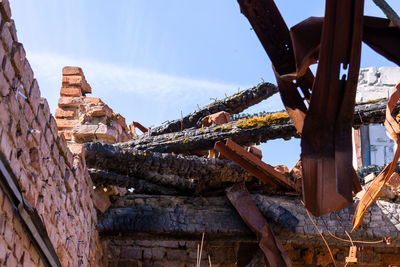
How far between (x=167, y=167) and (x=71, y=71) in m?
3.25

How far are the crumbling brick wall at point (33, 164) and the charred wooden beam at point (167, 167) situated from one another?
56 cm

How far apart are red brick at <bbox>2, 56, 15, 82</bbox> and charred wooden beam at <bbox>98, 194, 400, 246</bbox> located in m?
2.95

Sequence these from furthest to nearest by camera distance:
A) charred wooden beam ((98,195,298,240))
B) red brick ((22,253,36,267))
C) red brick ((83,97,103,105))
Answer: red brick ((83,97,103,105)) < charred wooden beam ((98,195,298,240)) < red brick ((22,253,36,267))

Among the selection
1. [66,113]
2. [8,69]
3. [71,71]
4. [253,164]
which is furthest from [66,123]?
[8,69]

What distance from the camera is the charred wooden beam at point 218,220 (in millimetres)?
6297

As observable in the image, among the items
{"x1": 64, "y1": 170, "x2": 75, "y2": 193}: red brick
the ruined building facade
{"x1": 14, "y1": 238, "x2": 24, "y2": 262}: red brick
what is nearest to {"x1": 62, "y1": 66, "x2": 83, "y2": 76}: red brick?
the ruined building facade

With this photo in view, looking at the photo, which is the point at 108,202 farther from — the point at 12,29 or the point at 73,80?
the point at 12,29

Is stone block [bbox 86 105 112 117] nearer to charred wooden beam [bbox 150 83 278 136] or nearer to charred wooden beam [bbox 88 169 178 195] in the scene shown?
charred wooden beam [bbox 150 83 278 136]

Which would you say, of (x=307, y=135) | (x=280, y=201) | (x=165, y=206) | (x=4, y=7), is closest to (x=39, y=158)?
(x=4, y=7)

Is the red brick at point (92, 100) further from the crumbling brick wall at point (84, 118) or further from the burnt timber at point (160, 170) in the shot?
the burnt timber at point (160, 170)

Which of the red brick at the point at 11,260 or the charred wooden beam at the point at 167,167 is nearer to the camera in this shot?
the red brick at the point at 11,260

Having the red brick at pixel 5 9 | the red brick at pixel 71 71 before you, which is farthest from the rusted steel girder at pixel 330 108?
the red brick at pixel 71 71

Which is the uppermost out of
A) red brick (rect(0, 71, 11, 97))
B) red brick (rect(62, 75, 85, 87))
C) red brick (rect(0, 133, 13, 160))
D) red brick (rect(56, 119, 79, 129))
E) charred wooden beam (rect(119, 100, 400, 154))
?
red brick (rect(62, 75, 85, 87))

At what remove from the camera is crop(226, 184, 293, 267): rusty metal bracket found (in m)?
6.25
